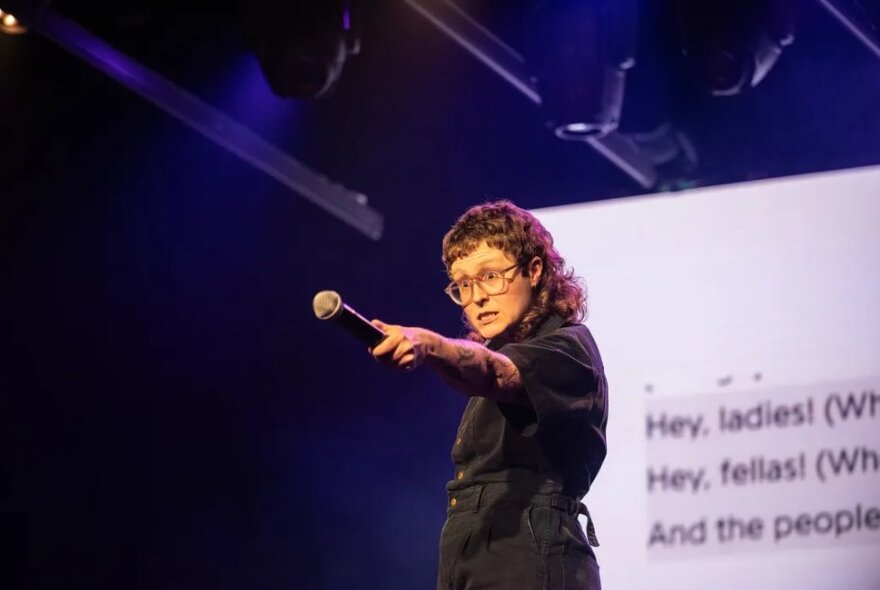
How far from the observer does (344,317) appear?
1826mm

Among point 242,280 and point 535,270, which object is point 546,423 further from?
point 242,280

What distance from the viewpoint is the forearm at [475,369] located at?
6.65 feet

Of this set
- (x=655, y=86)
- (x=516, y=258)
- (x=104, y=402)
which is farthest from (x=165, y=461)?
(x=516, y=258)

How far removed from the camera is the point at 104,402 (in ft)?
18.2

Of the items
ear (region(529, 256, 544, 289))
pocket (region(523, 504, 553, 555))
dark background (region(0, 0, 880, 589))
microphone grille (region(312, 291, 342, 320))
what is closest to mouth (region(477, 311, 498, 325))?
ear (region(529, 256, 544, 289))

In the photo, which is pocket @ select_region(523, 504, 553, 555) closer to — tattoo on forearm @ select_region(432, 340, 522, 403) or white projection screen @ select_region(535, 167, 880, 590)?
tattoo on forearm @ select_region(432, 340, 522, 403)

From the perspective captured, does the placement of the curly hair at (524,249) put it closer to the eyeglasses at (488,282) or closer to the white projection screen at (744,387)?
the eyeglasses at (488,282)

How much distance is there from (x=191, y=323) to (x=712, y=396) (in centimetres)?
253

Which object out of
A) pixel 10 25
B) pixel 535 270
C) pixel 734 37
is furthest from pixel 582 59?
pixel 535 270

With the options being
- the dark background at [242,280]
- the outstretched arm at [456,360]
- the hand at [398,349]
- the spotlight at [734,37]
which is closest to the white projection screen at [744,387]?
the spotlight at [734,37]

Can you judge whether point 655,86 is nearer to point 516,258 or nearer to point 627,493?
point 627,493

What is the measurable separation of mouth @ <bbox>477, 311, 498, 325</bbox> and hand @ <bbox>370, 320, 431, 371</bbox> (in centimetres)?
49

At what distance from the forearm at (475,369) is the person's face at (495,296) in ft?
0.90

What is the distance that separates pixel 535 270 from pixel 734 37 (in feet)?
8.03
